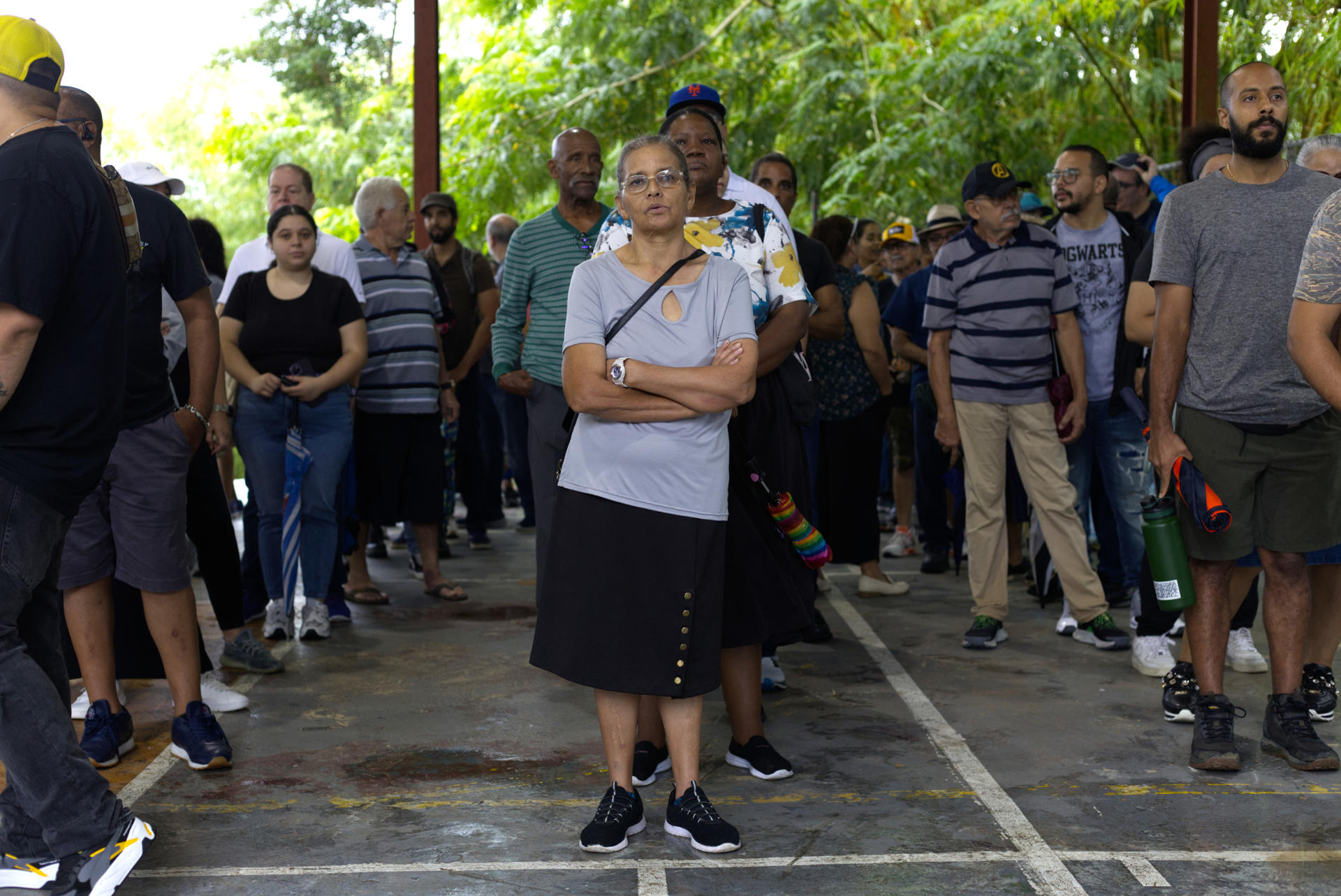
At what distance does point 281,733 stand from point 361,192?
3.46 metres

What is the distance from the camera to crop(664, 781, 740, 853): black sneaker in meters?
3.69

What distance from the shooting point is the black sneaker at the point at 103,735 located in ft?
14.8

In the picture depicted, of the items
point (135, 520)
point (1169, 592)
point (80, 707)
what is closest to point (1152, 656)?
point (1169, 592)

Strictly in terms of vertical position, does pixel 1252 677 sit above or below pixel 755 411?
below

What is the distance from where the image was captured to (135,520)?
4539 millimetres

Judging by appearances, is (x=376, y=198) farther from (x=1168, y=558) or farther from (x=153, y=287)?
(x=1168, y=558)

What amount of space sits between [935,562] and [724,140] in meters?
4.37

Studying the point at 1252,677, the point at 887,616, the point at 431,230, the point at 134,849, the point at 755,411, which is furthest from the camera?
the point at 431,230

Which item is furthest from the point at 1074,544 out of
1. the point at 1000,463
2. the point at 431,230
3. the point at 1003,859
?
the point at 431,230

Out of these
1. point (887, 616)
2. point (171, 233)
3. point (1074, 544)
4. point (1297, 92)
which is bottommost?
point (887, 616)

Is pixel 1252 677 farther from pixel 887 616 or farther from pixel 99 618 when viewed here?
pixel 99 618

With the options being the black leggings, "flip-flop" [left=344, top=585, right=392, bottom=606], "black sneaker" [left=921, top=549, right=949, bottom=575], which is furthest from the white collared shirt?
the black leggings

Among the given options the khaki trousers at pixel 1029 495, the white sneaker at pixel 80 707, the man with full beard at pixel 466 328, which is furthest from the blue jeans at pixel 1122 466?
the white sneaker at pixel 80 707

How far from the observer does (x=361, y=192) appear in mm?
7359
